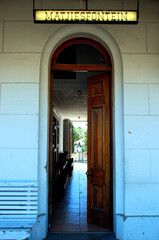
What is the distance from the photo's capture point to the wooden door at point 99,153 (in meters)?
3.52

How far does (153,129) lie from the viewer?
331cm

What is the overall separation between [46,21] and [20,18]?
1.28 m

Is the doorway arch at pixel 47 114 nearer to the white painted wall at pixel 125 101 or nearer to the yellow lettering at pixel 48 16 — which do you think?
the white painted wall at pixel 125 101

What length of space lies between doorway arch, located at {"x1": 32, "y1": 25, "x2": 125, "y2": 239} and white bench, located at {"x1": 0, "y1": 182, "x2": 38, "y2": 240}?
24 cm

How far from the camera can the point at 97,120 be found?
3742 mm

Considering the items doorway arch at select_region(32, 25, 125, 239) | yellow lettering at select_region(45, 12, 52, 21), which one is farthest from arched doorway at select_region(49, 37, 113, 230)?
yellow lettering at select_region(45, 12, 52, 21)

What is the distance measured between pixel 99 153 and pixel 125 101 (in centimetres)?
108

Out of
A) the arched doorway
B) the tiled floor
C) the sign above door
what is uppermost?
the sign above door

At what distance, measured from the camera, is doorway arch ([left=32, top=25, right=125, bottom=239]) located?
10.6ft

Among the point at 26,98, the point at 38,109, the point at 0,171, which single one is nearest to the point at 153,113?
the point at 38,109

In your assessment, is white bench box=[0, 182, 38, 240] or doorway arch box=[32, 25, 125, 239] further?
doorway arch box=[32, 25, 125, 239]

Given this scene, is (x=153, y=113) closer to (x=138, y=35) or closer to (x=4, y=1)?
(x=138, y=35)

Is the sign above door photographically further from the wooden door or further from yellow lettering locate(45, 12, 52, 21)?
the wooden door

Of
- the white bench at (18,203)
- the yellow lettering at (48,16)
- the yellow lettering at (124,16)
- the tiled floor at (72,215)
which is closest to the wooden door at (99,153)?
the tiled floor at (72,215)
